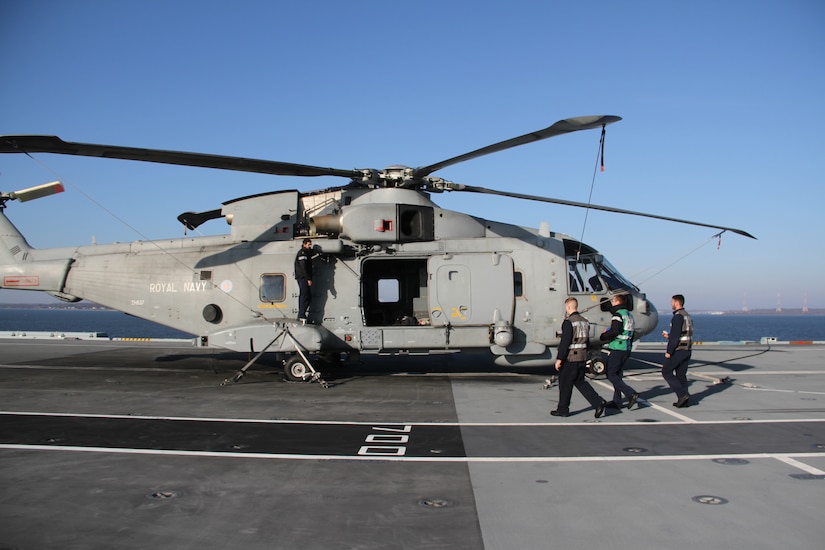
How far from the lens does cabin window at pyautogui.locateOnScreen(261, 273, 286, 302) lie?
13.4m

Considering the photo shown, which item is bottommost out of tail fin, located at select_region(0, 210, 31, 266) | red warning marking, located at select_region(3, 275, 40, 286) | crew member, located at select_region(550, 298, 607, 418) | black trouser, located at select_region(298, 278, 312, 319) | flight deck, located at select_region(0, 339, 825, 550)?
flight deck, located at select_region(0, 339, 825, 550)

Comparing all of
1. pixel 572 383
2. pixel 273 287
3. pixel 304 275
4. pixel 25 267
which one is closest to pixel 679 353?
pixel 572 383

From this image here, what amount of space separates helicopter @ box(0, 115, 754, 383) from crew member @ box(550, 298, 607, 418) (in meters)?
3.97

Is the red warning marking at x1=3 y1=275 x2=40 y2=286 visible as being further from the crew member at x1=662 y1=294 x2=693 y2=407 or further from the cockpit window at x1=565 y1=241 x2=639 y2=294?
the crew member at x1=662 y1=294 x2=693 y2=407

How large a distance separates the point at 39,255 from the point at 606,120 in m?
13.7

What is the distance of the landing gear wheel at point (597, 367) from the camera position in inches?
520

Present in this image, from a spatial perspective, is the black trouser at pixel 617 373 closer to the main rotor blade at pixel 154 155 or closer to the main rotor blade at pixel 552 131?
the main rotor blade at pixel 552 131

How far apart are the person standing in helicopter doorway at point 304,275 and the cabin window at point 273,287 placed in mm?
696

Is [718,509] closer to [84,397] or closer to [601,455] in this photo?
[601,455]

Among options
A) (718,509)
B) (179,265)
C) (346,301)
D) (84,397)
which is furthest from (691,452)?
(179,265)

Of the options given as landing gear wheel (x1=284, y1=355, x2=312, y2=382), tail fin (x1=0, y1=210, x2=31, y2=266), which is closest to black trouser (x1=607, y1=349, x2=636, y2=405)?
landing gear wheel (x1=284, y1=355, x2=312, y2=382)

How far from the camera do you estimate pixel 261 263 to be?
13492 mm

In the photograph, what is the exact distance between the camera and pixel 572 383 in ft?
28.7

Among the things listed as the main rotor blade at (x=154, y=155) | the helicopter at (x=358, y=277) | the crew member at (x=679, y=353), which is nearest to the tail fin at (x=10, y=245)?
the helicopter at (x=358, y=277)
